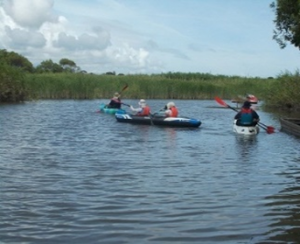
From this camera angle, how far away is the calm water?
6.58 m

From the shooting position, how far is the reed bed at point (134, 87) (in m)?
46.2

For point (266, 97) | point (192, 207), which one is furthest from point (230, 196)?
point (266, 97)

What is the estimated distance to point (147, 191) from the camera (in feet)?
29.4

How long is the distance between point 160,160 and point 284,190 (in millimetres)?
4045

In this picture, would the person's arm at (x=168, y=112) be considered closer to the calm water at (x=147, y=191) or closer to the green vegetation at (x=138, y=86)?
the calm water at (x=147, y=191)

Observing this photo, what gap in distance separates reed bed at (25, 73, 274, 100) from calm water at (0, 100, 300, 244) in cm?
2985

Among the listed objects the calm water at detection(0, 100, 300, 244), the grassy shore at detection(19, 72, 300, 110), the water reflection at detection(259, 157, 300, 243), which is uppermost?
the grassy shore at detection(19, 72, 300, 110)

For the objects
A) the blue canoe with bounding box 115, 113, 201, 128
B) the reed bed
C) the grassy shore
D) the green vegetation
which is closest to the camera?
the blue canoe with bounding box 115, 113, 201, 128

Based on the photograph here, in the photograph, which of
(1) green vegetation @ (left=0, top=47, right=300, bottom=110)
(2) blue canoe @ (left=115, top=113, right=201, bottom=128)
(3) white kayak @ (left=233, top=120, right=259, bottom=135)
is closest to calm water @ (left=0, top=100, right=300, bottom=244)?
(3) white kayak @ (left=233, top=120, right=259, bottom=135)

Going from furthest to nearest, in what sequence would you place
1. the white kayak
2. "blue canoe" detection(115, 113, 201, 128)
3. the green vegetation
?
the green vegetation → "blue canoe" detection(115, 113, 201, 128) → the white kayak

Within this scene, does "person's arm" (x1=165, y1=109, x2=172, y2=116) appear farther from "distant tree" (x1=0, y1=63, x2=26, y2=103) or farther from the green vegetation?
"distant tree" (x1=0, y1=63, x2=26, y2=103)

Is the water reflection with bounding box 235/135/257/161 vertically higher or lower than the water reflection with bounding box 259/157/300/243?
lower

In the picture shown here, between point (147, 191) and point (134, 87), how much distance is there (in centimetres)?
4113

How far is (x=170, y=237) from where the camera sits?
639 cm
